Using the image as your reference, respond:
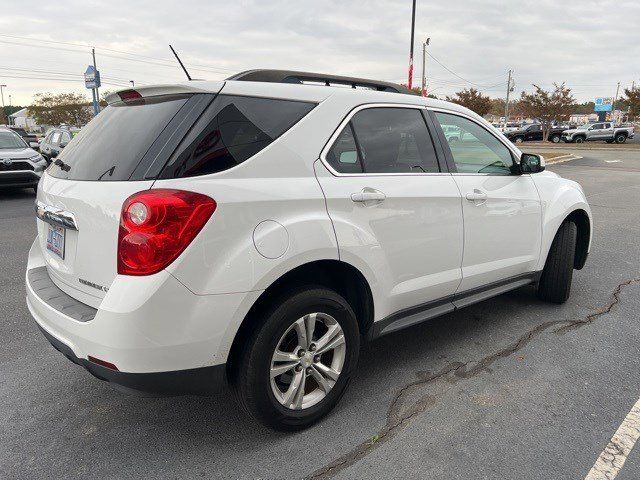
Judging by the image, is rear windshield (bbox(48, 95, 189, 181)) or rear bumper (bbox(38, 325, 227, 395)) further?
rear windshield (bbox(48, 95, 189, 181))

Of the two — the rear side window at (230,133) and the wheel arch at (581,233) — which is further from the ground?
the rear side window at (230,133)

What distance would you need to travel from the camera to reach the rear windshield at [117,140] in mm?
2320

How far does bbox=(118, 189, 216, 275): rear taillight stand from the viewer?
2.06 meters

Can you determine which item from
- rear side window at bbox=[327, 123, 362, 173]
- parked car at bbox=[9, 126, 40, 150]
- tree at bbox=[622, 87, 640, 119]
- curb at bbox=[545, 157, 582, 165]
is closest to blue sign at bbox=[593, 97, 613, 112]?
tree at bbox=[622, 87, 640, 119]

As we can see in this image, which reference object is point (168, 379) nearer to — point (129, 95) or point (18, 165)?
point (129, 95)

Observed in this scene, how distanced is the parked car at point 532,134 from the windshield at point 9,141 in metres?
41.8

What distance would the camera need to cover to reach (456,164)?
336 cm

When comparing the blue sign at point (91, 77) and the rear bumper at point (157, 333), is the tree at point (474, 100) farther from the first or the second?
the rear bumper at point (157, 333)

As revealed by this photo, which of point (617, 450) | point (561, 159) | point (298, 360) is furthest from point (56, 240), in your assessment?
point (561, 159)

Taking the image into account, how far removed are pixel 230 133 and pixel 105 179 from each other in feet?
2.05

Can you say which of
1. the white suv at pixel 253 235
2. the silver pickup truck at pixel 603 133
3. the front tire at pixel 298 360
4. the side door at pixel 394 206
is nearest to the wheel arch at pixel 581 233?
the white suv at pixel 253 235

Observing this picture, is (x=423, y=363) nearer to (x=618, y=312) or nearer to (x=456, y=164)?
(x=456, y=164)

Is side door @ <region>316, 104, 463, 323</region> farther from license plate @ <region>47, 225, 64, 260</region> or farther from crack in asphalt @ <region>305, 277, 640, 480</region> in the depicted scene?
license plate @ <region>47, 225, 64, 260</region>

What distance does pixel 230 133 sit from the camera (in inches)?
91.0
